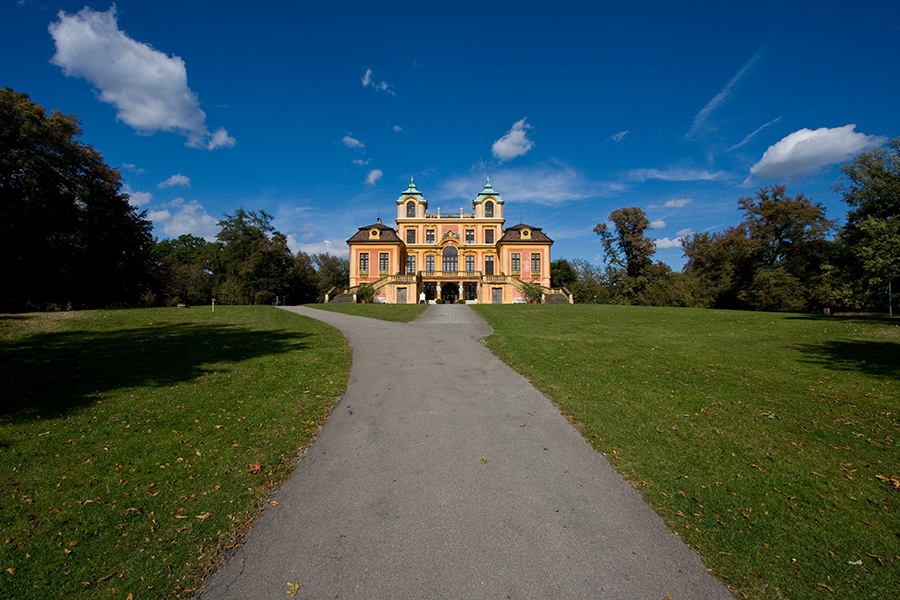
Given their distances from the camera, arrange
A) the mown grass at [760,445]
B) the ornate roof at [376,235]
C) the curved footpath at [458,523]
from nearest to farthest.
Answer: the curved footpath at [458,523] → the mown grass at [760,445] → the ornate roof at [376,235]

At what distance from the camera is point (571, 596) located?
2689mm

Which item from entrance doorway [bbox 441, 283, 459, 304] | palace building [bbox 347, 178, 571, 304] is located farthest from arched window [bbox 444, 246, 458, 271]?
entrance doorway [bbox 441, 283, 459, 304]

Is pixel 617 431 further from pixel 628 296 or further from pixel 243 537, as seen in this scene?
pixel 628 296

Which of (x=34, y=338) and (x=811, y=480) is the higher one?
(x=34, y=338)

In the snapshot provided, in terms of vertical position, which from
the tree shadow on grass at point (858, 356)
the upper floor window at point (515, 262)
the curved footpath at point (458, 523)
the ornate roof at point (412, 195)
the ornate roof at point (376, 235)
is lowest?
the curved footpath at point (458, 523)

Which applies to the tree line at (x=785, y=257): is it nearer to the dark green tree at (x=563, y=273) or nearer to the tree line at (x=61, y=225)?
the dark green tree at (x=563, y=273)

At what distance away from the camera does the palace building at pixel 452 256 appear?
45.2m

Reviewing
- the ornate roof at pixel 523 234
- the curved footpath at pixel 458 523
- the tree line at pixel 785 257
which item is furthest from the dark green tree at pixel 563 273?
the curved footpath at pixel 458 523

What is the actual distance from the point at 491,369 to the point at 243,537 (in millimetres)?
6806

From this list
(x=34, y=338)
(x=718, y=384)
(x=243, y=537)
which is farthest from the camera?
(x=34, y=338)

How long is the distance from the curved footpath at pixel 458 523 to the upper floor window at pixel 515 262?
4324 centimetres

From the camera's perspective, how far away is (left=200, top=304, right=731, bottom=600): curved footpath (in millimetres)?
2789

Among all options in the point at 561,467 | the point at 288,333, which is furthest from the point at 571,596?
the point at 288,333

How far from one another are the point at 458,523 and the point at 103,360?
9.80 metres
